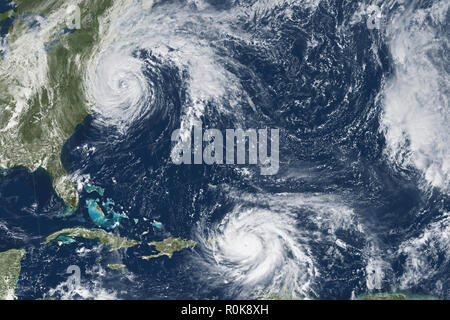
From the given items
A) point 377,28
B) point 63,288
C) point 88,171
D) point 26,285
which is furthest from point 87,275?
point 377,28

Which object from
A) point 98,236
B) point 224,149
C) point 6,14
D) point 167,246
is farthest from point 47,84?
point 167,246

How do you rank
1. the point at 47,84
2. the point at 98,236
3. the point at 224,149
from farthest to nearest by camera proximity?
1. the point at 47,84
2. the point at 98,236
3. the point at 224,149

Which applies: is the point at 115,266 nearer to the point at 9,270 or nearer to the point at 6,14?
the point at 9,270

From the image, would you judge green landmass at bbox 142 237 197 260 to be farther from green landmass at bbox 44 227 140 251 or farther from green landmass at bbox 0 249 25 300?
green landmass at bbox 0 249 25 300

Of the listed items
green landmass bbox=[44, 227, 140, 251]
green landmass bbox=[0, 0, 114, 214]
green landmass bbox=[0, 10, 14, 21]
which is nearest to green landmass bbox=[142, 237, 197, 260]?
green landmass bbox=[44, 227, 140, 251]

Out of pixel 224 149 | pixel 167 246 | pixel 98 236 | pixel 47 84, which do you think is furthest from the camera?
pixel 47 84
